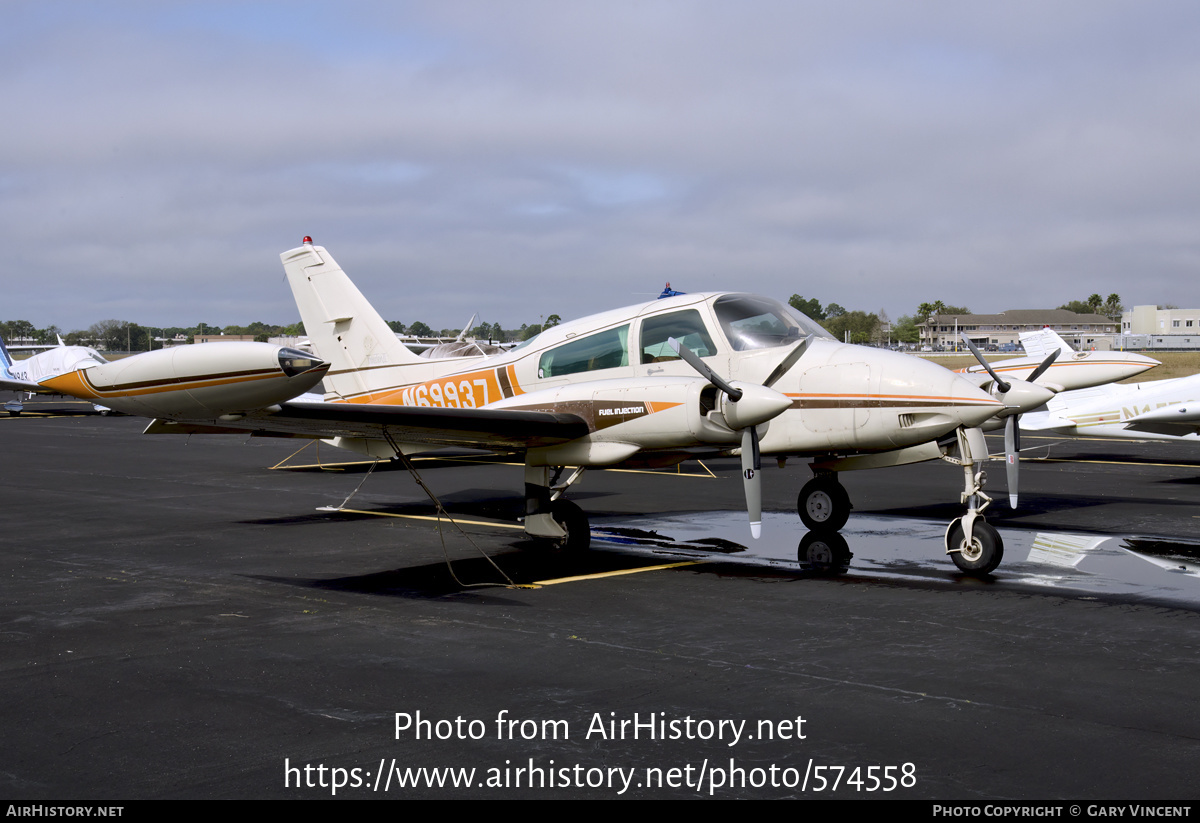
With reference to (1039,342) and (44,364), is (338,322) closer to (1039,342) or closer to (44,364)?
(1039,342)

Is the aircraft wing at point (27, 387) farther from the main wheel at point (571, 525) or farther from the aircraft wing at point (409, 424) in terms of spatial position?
the main wheel at point (571, 525)

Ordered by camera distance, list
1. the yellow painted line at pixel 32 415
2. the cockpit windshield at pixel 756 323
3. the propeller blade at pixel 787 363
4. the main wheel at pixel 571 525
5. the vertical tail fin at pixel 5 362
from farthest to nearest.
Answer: the vertical tail fin at pixel 5 362
the yellow painted line at pixel 32 415
the main wheel at pixel 571 525
the cockpit windshield at pixel 756 323
the propeller blade at pixel 787 363

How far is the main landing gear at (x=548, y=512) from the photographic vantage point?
11.5 m

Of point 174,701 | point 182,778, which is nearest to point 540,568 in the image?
point 174,701

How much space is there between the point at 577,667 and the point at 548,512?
4578 millimetres

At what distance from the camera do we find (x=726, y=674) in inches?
270

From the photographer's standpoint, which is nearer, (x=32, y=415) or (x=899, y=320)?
(x=32, y=415)

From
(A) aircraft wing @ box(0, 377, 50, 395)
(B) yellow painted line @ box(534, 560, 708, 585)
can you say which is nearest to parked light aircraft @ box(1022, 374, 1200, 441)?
(B) yellow painted line @ box(534, 560, 708, 585)

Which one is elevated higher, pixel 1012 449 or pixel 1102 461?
pixel 1012 449

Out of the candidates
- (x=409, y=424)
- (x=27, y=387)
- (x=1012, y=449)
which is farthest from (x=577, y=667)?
(x=27, y=387)

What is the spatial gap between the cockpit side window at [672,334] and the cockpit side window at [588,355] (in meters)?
0.29

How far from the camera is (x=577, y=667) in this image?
7047 millimetres

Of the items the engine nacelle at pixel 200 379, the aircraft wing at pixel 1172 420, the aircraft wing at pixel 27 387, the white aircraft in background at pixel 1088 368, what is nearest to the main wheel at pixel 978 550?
the engine nacelle at pixel 200 379

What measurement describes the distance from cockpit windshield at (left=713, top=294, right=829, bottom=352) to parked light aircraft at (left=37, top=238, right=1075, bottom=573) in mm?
17
